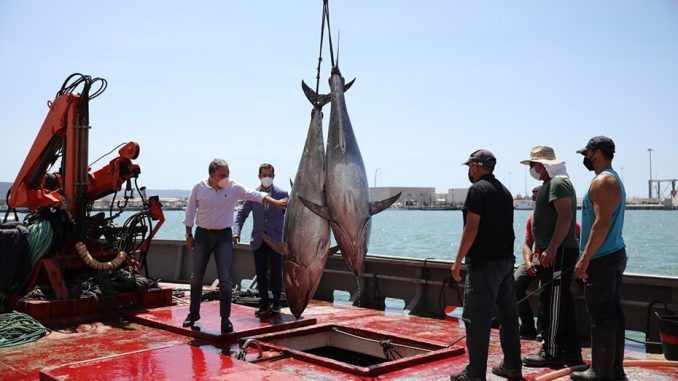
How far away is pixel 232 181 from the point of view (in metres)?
5.46

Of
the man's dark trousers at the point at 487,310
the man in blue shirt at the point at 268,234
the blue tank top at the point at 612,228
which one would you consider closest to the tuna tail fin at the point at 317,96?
the man's dark trousers at the point at 487,310

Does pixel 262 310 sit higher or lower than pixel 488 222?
lower

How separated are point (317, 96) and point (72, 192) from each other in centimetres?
357

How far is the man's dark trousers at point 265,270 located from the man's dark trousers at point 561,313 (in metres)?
2.63

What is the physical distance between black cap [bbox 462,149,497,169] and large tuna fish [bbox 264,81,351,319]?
1.00m

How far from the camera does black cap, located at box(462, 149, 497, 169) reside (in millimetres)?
4070

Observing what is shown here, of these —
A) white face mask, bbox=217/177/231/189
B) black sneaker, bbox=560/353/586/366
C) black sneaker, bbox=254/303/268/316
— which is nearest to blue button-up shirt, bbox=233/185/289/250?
black sneaker, bbox=254/303/268/316

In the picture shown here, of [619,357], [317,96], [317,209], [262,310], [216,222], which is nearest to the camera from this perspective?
[317,209]

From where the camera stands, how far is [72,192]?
6.49 m

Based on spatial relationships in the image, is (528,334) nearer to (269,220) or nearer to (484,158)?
(484,158)

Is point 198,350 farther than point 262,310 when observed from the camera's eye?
No

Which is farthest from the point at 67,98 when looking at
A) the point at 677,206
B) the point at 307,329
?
the point at 677,206

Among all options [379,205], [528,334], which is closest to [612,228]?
[379,205]

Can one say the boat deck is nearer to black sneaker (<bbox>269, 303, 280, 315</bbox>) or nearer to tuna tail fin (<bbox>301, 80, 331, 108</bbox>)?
black sneaker (<bbox>269, 303, 280, 315</bbox>)
